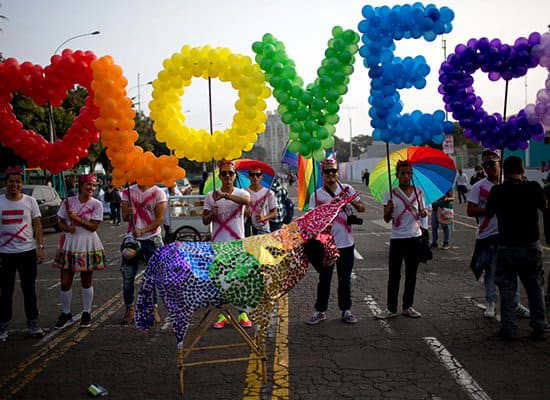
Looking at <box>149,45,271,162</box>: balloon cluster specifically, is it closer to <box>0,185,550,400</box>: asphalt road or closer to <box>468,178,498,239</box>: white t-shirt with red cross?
<box>0,185,550,400</box>: asphalt road

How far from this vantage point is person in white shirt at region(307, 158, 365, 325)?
6.23 metres

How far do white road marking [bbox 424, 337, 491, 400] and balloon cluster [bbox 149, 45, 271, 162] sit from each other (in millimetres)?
2967

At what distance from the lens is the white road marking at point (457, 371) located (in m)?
4.28

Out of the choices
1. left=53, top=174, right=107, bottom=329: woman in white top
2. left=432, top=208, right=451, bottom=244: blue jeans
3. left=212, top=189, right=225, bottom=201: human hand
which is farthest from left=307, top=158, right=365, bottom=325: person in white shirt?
left=432, top=208, right=451, bottom=244: blue jeans

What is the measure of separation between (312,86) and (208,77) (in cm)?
119

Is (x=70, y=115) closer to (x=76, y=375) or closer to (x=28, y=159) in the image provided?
(x=28, y=159)

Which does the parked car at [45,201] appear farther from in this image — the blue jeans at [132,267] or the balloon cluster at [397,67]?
the balloon cluster at [397,67]

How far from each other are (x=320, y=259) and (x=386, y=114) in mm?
2076

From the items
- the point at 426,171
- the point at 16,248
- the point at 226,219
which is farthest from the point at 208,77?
the point at 426,171

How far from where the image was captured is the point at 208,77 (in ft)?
19.4

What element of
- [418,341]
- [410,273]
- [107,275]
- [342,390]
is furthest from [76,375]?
[107,275]

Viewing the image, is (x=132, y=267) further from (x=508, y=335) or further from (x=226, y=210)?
(x=508, y=335)

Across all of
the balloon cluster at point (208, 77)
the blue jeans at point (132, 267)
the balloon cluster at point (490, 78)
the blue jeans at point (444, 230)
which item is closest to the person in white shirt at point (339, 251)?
the balloon cluster at point (208, 77)

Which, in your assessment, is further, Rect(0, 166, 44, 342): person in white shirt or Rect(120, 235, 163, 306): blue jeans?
Rect(120, 235, 163, 306): blue jeans
